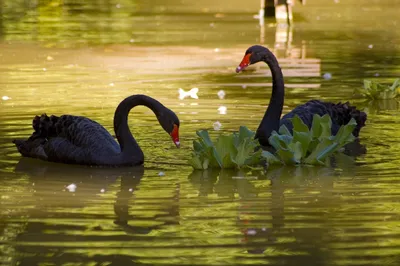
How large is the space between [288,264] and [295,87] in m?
7.82

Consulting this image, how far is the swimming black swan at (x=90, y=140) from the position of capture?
30.1 ft

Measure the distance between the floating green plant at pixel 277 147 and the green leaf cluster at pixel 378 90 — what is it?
3549 mm

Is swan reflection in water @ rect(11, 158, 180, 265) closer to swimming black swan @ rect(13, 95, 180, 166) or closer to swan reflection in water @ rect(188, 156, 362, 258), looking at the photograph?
swimming black swan @ rect(13, 95, 180, 166)

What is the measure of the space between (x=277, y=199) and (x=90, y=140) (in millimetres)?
1989

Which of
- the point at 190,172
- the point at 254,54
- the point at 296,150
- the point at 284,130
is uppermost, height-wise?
the point at 254,54

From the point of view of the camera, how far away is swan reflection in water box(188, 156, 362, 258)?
21.9ft

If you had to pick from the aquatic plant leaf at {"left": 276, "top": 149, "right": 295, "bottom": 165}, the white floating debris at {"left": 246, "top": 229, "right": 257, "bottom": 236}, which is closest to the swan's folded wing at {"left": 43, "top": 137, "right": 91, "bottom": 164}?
the aquatic plant leaf at {"left": 276, "top": 149, "right": 295, "bottom": 165}

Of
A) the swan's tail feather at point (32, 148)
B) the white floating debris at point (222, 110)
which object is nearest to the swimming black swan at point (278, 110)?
the white floating debris at point (222, 110)

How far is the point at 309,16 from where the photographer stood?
25.0 meters

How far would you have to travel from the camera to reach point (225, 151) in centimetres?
898

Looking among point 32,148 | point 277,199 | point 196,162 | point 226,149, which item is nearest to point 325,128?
point 226,149

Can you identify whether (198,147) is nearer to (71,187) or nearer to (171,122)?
(171,122)

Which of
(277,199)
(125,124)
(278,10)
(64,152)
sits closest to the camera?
(277,199)

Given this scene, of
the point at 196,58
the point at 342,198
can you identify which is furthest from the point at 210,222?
the point at 196,58
